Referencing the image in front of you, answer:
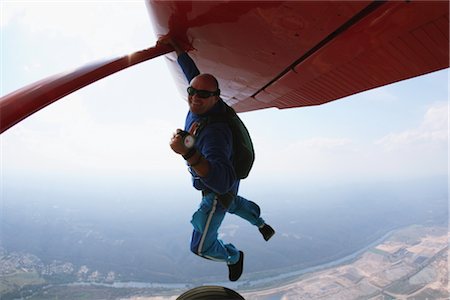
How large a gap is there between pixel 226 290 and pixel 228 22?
2934 mm

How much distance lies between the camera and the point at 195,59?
2457mm

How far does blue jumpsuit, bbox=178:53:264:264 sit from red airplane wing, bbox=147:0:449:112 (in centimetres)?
44

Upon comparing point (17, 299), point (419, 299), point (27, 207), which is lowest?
point (419, 299)

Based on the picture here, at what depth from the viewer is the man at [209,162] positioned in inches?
62.4

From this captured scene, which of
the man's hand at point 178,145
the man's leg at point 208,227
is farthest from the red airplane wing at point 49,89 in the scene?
the man's leg at point 208,227

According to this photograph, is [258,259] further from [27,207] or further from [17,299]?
[27,207]

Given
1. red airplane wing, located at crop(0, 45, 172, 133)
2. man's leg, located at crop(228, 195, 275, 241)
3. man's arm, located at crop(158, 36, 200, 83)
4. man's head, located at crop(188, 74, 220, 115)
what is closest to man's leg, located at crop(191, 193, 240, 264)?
man's leg, located at crop(228, 195, 275, 241)

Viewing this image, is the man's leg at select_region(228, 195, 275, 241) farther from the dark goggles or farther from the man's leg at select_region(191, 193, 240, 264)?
the dark goggles

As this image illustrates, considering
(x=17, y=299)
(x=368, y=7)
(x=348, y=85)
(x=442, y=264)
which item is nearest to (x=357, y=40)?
(x=368, y=7)

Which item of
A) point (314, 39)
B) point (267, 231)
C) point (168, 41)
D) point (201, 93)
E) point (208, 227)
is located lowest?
point (267, 231)

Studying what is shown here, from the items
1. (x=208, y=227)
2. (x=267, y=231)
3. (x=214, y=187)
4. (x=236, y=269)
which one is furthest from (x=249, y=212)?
(x=214, y=187)

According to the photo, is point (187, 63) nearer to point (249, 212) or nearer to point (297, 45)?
point (297, 45)

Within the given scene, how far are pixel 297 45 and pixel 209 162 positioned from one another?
943 millimetres

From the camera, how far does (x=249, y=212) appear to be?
→ 118 inches
